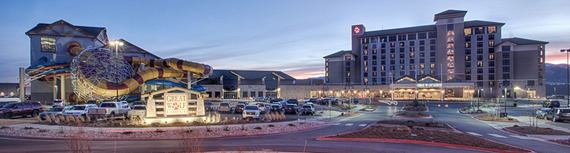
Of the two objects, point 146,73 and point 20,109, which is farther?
point 146,73

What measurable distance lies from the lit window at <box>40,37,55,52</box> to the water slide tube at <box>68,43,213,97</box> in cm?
294

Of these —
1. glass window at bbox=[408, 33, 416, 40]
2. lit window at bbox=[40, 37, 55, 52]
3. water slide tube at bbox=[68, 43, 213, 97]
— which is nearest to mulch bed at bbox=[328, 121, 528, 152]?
water slide tube at bbox=[68, 43, 213, 97]

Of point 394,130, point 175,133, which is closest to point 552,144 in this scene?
point 394,130

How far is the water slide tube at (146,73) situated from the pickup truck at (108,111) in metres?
7.98

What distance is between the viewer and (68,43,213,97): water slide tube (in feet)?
143

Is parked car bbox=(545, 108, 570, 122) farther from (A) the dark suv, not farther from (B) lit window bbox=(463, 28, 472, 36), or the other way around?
(B) lit window bbox=(463, 28, 472, 36)

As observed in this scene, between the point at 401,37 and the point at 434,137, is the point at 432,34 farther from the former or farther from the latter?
the point at 434,137

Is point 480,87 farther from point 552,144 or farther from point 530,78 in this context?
point 552,144

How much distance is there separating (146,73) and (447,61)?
3668 inches

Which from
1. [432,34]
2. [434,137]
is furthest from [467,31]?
[434,137]

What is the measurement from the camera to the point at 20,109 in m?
28.8

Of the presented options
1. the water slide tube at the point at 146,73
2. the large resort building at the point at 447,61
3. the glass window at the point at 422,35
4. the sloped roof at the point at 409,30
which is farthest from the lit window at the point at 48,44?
the glass window at the point at 422,35

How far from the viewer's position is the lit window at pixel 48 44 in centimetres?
5795

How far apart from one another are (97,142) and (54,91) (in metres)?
47.5
